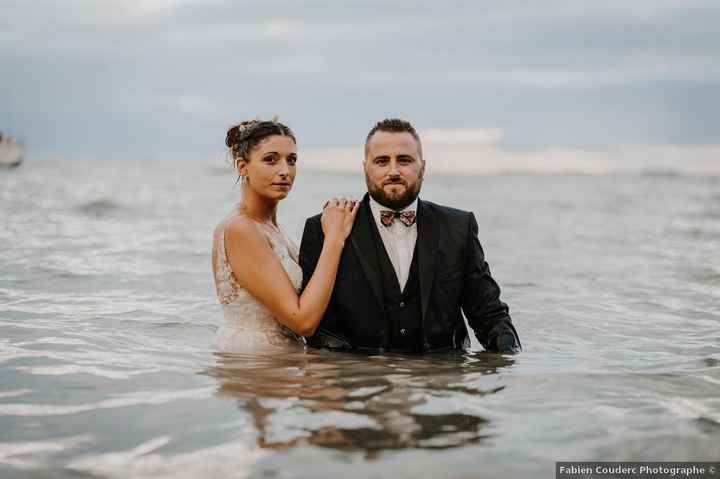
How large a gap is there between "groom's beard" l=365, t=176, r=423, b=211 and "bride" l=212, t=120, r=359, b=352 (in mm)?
285

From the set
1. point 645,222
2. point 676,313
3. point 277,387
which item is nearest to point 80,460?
point 277,387

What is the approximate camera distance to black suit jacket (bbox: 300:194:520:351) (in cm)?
596

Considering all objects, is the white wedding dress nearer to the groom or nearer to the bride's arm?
the bride's arm

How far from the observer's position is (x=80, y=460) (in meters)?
4.00

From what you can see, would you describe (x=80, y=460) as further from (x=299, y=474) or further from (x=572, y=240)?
(x=572, y=240)

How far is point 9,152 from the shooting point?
303ft

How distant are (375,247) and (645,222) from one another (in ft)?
82.5

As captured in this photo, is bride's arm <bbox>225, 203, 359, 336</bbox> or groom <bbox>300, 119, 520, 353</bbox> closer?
groom <bbox>300, 119, 520, 353</bbox>

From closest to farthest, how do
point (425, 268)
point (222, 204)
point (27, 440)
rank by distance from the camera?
1. point (27, 440)
2. point (425, 268)
3. point (222, 204)

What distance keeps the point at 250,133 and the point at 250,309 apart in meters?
1.47

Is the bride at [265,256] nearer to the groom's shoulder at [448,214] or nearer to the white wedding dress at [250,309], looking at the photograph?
the white wedding dress at [250,309]

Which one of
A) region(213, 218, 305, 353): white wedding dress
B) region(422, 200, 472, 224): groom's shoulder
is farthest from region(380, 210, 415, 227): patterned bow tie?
region(213, 218, 305, 353): white wedding dress

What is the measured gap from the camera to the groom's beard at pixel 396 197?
5781mm

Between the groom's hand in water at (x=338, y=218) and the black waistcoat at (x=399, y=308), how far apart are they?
7.1 inches
